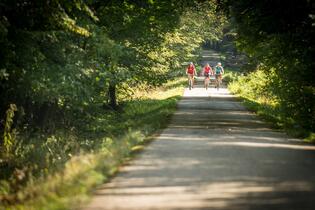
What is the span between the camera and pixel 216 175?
384 inches

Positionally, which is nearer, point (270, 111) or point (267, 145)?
point (267, 145)

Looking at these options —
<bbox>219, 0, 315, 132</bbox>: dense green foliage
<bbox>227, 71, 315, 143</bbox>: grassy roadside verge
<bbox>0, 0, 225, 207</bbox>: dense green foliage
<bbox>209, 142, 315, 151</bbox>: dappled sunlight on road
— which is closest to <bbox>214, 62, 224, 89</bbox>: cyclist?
<bbox>227, 71, 315, 143</bbox>: grassy roadside verge

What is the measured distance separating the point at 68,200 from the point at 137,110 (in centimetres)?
2126

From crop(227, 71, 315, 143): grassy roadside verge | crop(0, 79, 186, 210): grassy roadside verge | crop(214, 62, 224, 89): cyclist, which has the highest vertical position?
crop(214, 62, 224, 89): cyclist

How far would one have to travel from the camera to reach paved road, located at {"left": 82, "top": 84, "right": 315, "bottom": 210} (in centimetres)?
796

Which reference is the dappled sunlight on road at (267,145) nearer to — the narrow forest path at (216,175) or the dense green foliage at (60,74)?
the narrow forest path at (216,175)

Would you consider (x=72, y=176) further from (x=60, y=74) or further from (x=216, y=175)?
(x=60, y=74)

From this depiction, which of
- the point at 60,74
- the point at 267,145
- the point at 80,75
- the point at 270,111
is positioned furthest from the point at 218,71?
the point at 267,145

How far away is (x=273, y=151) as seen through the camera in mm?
12719

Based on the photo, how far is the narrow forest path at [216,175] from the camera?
7961mm

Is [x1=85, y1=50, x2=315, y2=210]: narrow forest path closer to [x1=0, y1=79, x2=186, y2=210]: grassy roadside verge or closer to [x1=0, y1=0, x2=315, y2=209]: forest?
[x1=0, y1=79, x2=186, y2=210]: grassy roadside verge

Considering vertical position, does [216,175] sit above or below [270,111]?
below

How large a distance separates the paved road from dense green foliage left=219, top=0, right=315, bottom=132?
10.6ft

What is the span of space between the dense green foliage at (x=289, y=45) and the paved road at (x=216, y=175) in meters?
3.23
